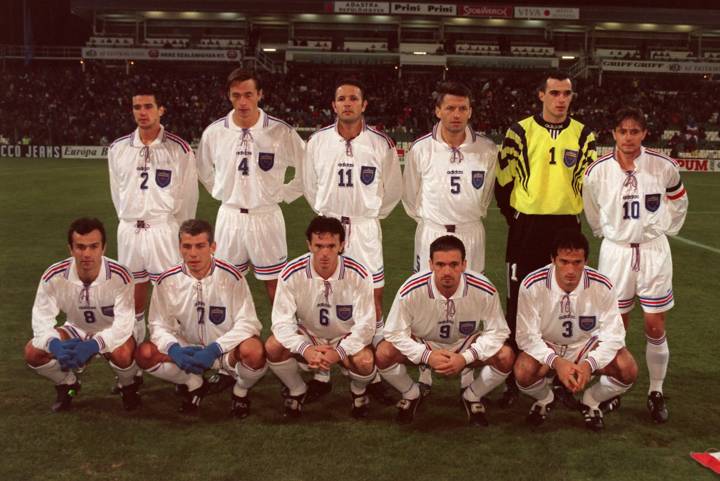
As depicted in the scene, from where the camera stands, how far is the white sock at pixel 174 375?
4376 mm

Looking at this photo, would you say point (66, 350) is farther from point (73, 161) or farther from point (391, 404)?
point (73, 161)

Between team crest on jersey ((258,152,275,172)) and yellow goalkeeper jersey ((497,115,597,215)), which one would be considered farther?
team crest on jersey ((258,152,275,172))

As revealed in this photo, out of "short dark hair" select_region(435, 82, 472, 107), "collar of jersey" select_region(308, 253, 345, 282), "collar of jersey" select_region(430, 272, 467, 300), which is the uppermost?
"short dark hair" select_region(435, 82, 472, 107)

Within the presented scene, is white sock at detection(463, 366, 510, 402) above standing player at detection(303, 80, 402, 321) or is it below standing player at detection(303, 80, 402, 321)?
below

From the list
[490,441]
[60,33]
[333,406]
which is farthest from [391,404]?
[60,33]

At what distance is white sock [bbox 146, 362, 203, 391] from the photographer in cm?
438

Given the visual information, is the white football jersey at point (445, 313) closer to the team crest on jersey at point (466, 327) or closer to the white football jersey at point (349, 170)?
the team crest on jersey at point (466, 327)

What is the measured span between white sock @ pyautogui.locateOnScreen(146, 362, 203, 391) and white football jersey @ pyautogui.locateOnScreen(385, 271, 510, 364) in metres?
1.27

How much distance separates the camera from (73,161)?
2433 centimetres

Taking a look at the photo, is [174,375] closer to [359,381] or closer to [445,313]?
[359,381]

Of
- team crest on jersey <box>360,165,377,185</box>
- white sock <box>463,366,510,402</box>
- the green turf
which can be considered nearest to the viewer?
the green turf

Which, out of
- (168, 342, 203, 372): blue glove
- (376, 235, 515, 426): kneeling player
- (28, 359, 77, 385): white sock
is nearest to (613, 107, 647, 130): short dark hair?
(376, 235, 515, 426): kneeling player

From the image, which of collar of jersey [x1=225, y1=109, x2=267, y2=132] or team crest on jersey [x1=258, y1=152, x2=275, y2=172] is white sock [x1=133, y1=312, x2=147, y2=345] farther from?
collar of jersey [x1=225, y1=109, x2=267, y2=132]

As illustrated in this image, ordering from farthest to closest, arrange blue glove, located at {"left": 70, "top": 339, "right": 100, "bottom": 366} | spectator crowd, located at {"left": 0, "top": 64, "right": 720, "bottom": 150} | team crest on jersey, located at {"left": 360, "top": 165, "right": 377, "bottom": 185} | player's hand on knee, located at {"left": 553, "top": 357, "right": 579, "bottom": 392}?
1. spectator crowd, located at {"left": 0, "top": 64, "right": 720, "bottom": 150}
2. team crest on jersey, located at {"left": 360, "top": 165, "right": 377, "bottom": 185}
3. blue glove, located at {"left": 70, "top": 339, "right": 100, "bottom": 366}
4. player's hand on knee, located at {"left": 553, "top": 357, "right": 579, "bottom": 392}
